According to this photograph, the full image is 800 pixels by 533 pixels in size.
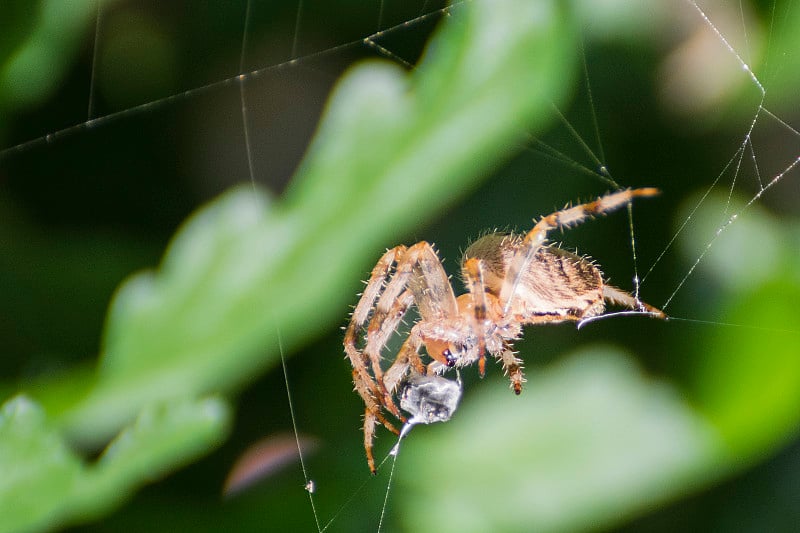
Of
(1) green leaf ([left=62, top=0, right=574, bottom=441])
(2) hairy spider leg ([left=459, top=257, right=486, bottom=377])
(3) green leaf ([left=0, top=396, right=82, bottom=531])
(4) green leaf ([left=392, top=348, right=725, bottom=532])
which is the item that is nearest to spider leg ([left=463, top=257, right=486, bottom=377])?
(2) hairy spider leg ([left=459, top=257, right=486, bottom=377])

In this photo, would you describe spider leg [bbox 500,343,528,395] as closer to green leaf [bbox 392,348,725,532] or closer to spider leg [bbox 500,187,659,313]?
spider leg [bbox 500,187,659,313]

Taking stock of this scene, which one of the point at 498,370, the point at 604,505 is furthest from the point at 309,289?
the point at 604,505

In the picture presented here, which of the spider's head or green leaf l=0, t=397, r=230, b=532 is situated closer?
green leaf l=0, t=397, r=230, b=532

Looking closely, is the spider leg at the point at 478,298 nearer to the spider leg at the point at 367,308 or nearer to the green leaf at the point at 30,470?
the spider leg at the point at 367,308

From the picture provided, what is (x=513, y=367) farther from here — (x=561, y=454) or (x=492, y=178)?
(x=492, y=178)

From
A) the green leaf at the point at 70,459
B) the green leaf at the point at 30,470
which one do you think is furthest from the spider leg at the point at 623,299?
the green leaf at the point at 30,470

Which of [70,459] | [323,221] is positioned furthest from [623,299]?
[70,459]
